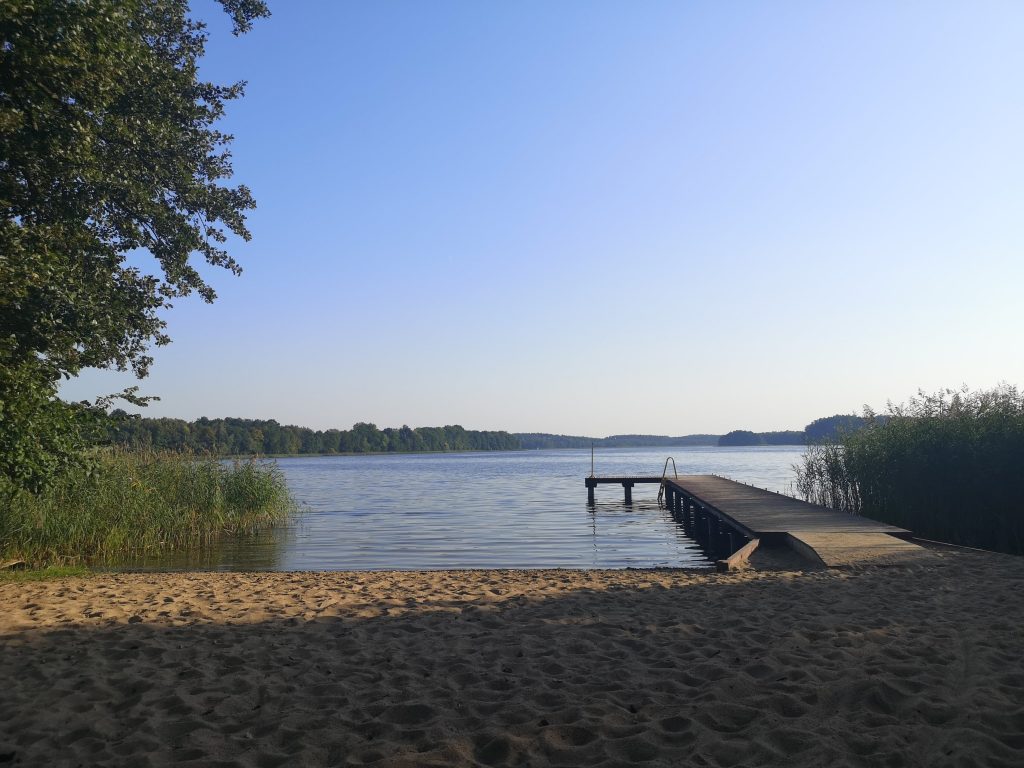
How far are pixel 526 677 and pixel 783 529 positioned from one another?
9708 millimetres

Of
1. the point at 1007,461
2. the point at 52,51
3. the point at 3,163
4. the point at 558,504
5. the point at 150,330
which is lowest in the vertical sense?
the point at 558,504

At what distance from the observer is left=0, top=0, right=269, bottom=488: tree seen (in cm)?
823

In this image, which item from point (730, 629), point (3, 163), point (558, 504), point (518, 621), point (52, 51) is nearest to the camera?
point (730, 629)

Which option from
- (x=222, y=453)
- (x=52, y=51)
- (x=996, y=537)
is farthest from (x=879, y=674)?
(x=222, y=453)

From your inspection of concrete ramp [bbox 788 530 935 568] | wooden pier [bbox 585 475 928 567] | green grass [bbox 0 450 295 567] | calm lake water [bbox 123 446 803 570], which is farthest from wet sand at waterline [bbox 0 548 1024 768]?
calm lake water [bbox 123 446 803 570]

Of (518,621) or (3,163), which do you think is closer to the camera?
(518,621)

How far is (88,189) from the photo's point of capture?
427 inches

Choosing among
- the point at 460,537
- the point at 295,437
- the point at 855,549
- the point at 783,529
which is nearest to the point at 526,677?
the point at 855,549

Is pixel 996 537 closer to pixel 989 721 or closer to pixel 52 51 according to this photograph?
pixel 989 721

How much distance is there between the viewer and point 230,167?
14281mm

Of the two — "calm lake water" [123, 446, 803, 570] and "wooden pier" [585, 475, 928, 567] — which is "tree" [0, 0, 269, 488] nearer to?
"calm lake water" [123, 446, 803, 570]

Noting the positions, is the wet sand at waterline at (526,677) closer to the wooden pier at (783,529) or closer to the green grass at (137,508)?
the wooden pier at (783,529)

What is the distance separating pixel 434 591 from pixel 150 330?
8.08 metres

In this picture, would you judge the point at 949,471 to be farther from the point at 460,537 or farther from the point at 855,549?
the point at 460,537
